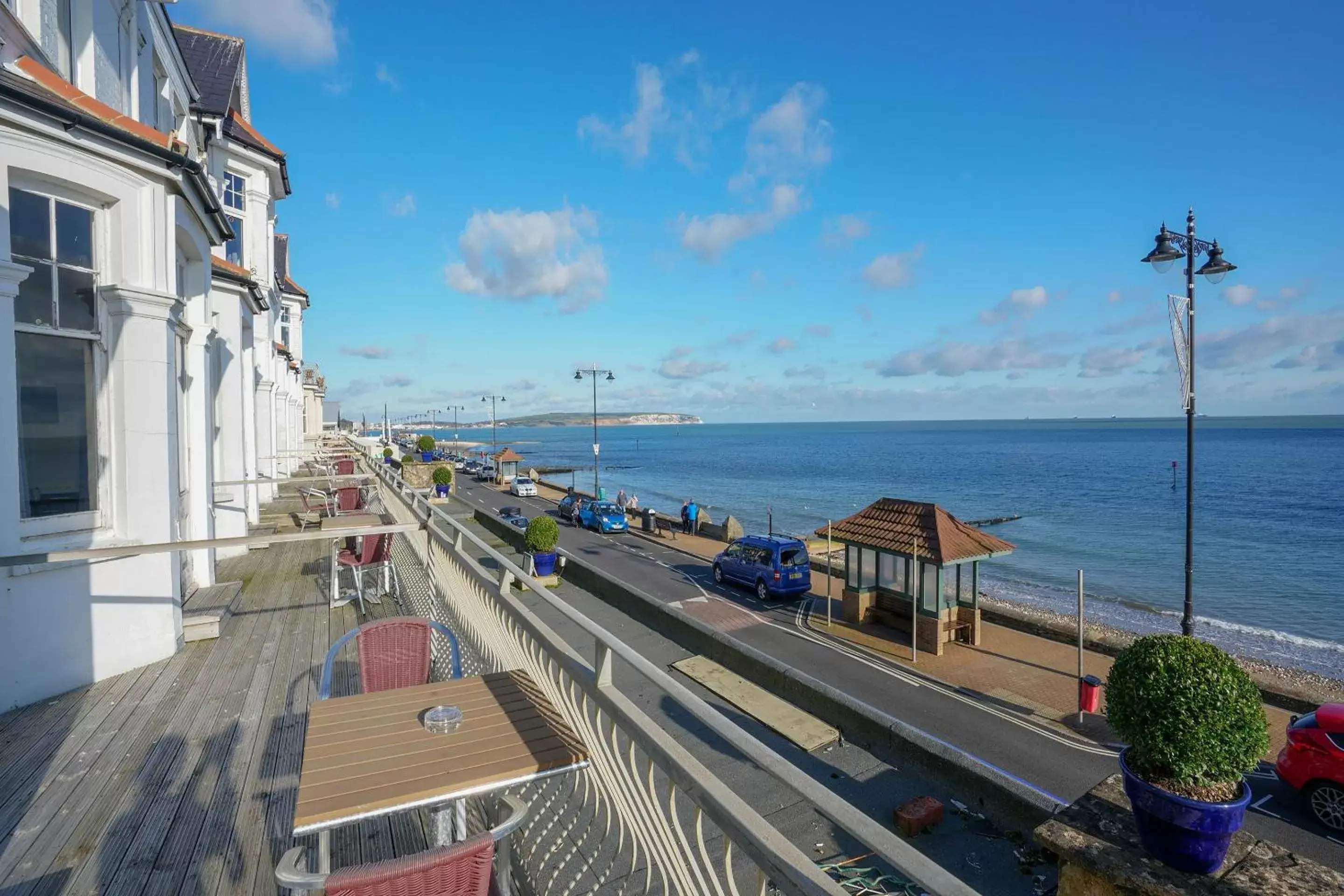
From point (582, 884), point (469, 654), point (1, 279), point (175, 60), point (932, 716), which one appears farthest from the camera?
point (932, 716)

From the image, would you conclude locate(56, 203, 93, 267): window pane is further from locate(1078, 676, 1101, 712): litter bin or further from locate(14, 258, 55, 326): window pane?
locate(1078, 676, 1101, 712): litter bin

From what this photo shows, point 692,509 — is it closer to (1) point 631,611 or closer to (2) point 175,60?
(1) point 631,611

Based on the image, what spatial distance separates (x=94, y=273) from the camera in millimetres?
5293

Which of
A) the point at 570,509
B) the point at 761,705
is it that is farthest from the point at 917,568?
the point at 570,509

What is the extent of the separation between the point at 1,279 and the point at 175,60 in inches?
284

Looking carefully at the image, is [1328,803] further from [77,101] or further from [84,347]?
[77,101]

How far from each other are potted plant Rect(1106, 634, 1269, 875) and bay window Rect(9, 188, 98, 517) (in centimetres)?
714

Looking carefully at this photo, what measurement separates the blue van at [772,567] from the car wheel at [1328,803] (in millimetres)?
12700

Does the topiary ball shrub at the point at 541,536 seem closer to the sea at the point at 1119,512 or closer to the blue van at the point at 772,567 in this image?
the blue van at the point at 772,567

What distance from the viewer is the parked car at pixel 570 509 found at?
36.1 metres

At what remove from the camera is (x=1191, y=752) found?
281 centimetres

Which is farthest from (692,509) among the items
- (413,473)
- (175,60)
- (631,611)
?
(175,60)

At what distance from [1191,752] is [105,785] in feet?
18.6

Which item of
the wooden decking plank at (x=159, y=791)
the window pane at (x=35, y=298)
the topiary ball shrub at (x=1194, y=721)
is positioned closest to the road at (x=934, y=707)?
the topiary ball shrub at (x=1194, y=721)
